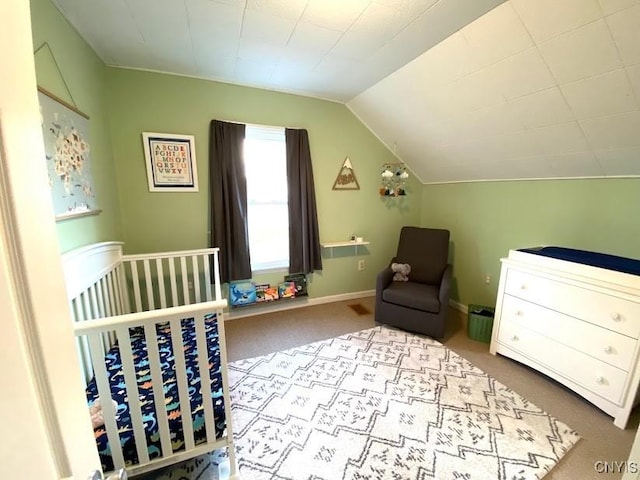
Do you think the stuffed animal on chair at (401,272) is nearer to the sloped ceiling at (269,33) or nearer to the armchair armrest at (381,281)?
the armchair armrest at (381,281)

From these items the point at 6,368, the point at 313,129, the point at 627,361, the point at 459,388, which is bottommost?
the point at 459,388

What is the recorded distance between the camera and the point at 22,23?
0.39 m

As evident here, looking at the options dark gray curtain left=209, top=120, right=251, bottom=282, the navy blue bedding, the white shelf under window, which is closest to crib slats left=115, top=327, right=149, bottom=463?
dark gray curtain left=209, top=120, right=251, bottom=282

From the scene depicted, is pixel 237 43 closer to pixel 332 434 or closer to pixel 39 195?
pixel 39 195

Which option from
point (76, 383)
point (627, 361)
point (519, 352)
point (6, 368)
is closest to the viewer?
point (6, 368)

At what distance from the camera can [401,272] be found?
282 cm

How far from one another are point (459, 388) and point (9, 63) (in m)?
2.42

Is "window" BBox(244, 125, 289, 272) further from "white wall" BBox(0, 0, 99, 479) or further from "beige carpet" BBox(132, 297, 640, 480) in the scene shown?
"white wall" BBox(0, 0, 99, 479)

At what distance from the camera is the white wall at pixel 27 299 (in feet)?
1.15

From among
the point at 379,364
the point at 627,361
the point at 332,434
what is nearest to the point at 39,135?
the point at 332,434

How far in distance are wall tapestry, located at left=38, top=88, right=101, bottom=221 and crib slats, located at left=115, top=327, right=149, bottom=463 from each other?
804mm

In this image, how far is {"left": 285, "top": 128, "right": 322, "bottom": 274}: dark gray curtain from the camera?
281cm

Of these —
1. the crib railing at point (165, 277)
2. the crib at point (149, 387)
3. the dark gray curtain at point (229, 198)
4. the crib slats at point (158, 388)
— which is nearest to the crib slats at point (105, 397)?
the crib at point (149, 387)

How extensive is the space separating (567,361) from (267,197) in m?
2.81
